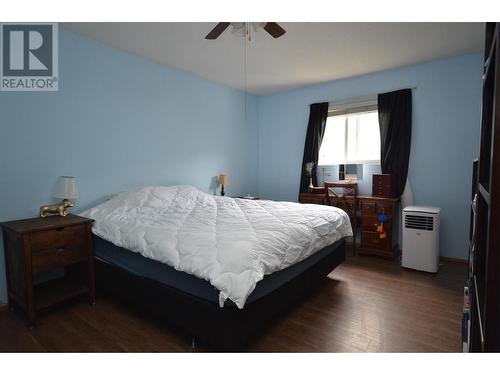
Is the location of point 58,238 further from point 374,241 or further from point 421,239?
point 421,239

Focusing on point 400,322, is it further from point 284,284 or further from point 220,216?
point 220,216

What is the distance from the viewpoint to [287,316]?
7.06ft

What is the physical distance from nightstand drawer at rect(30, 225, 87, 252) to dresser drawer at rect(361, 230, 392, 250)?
125 inches

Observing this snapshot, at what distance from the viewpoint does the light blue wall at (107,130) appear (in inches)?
92.2

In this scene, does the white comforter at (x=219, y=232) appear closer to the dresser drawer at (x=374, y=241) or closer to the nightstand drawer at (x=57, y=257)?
the nightstand drawer at (x=57, y=257)

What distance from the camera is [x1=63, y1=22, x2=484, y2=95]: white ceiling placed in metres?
2.56

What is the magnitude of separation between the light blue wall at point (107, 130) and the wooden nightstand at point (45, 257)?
26cm

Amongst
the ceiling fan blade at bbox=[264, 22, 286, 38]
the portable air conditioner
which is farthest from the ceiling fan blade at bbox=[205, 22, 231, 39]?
the portable air conditioner

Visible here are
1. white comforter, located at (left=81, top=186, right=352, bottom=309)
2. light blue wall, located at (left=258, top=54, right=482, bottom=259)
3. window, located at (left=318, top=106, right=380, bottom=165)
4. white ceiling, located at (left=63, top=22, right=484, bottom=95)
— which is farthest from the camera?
window, located at (left=318, top=106, right=380, bottom=165)

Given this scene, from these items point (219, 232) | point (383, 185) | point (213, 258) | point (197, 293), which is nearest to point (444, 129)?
point (383, 185)
